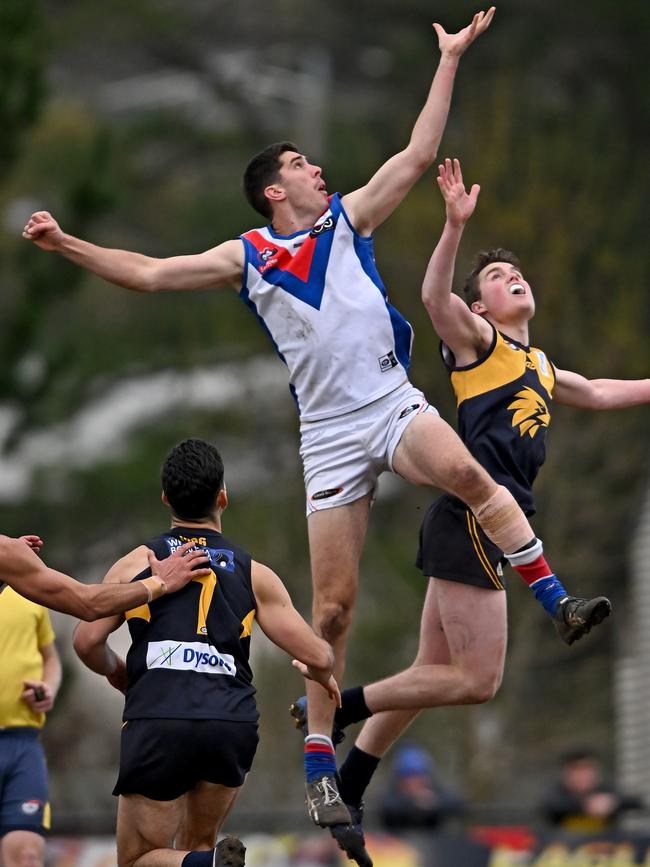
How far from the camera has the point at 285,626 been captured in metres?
7.44

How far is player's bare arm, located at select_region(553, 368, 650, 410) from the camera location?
892cm

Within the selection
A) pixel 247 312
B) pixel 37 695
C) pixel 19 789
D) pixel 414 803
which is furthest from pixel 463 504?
pixel 247 312

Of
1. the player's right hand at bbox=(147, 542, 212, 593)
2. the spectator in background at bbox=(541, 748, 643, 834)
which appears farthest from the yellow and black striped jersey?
the spectator in background at bbox=(541, 748, 643, 834)

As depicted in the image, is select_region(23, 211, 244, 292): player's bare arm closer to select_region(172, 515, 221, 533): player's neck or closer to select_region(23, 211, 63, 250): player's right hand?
select_region(23, 211, 63, 250): player's right hand

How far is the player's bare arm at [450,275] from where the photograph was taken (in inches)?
316

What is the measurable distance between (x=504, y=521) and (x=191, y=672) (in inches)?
64.4

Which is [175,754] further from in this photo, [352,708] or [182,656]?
[352,708]

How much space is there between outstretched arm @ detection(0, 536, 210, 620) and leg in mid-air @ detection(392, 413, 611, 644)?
126cm

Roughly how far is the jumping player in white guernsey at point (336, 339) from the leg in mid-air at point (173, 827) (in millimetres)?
719

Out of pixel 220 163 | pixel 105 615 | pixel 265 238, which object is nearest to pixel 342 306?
pixel 265 238

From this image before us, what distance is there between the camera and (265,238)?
8.41 meters

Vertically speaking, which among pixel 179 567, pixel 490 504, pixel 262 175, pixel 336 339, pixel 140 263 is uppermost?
pixel 262 175

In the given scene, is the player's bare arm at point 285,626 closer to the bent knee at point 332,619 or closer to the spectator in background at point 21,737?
the bent knee at point 332,619

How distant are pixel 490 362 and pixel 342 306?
0.79 metres
